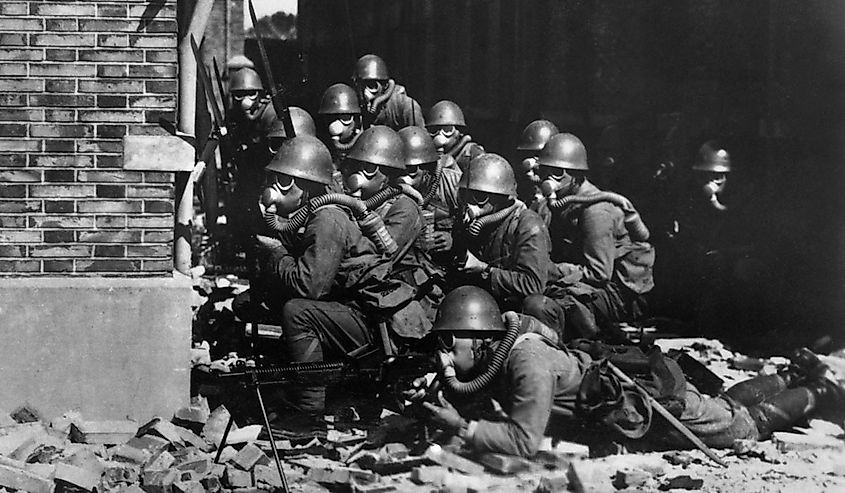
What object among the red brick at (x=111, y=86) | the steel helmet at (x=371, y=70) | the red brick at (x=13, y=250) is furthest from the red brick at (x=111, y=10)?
the steel helmet at (x=371, y=70)

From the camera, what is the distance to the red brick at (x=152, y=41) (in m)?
6.76

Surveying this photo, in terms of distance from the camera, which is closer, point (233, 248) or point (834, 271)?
point (834, 271)

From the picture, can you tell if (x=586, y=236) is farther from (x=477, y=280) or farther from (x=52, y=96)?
(x=52, y=96)

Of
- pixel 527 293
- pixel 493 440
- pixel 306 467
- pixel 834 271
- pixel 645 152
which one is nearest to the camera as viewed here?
pixel 493 440

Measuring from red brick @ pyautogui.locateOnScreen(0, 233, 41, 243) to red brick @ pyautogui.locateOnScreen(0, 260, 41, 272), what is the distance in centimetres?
13

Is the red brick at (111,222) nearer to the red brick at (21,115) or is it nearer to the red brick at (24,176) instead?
the red brick at (24,176)

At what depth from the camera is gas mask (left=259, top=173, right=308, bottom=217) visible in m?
7.64

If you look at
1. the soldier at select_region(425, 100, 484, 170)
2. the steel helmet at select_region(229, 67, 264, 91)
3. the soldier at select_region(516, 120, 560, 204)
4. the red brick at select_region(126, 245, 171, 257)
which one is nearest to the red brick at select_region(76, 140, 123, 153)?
the red brick at select_region(126, 245, 171, 257)

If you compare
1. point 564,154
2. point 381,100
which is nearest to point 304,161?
point 564,154

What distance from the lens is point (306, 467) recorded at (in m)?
6.48

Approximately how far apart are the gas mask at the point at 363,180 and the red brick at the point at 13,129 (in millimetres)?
2382

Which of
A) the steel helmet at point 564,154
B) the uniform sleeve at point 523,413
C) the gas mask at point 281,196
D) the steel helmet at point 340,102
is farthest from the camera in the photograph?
the steel helmet at point 340,102

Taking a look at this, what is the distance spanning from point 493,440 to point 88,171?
301 cm

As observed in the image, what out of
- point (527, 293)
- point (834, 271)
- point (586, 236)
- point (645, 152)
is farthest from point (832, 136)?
point (527, 293)
